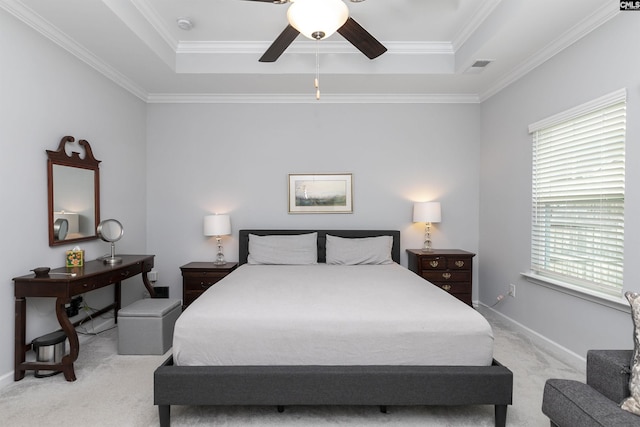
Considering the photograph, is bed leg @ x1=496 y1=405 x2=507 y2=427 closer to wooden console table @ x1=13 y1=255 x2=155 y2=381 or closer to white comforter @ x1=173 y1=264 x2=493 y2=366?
white comforter @ x1=173 y1=264 x2=493 y2=366

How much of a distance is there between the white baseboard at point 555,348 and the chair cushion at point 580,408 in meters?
1.46

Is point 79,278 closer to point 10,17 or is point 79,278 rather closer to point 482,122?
point 10,17

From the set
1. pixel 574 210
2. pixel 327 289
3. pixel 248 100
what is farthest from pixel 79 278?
pixel 574 210

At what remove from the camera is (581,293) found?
280 cm

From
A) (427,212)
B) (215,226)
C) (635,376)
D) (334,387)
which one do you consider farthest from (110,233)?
(635,376)

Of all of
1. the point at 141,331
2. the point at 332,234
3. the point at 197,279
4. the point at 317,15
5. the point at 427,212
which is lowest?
the point at 141,331

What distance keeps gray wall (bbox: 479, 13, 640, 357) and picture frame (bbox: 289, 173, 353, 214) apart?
5.92 feet

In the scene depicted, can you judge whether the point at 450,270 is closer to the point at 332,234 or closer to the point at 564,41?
the point at 332,234

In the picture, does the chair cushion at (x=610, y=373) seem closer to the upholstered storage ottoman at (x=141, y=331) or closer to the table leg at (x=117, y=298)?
the upholstered storage ottoman at (x=141, y=331)

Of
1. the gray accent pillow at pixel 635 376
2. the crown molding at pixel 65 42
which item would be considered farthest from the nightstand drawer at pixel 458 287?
the crown molding at pixel 65 42

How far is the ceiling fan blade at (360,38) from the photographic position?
2389mm

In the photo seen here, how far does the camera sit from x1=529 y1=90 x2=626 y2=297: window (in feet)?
8.31

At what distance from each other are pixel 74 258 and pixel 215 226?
1494 mm

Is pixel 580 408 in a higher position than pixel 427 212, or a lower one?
lower
